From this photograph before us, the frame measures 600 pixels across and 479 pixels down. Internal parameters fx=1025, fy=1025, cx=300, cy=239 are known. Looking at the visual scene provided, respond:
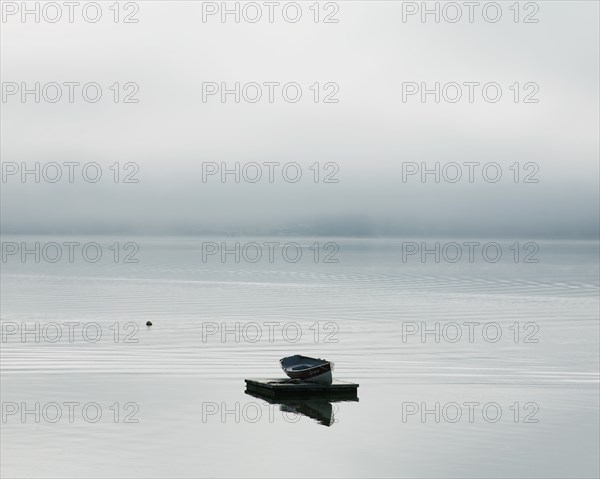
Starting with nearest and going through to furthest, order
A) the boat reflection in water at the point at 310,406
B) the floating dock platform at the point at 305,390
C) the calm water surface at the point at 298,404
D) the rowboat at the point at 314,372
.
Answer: the calm water surface at the point at 298,404 → the boat reflection in water at the point at 310,406 → the floating dock platform at the point at 305,390 → the rowboat at the point at 314,372

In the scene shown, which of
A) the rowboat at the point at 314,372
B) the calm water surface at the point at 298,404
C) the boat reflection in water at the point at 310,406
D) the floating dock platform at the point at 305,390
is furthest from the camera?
the rowboat at the point at 314,372

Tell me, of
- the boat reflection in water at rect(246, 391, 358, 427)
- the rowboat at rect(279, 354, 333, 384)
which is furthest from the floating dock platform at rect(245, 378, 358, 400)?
the rowboat at rect(279, 354, 333, 384)

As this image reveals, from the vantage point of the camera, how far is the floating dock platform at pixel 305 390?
51.6 metres

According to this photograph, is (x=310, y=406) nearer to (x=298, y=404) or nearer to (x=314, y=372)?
(x=298, y=404)

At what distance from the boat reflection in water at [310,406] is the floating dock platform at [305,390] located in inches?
8.0

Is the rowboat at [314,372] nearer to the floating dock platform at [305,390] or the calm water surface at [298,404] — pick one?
the floating dock platform at [305,390]

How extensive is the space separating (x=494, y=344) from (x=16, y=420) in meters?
40.7

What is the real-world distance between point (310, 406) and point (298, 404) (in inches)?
31.3

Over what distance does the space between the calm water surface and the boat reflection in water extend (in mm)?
140

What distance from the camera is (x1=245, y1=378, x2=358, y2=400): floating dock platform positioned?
51594mm

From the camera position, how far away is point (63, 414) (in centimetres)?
4609

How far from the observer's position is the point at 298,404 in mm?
50844

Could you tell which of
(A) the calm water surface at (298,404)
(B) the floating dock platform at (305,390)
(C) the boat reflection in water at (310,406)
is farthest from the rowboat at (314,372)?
(A) the calm water surface at (298,404)

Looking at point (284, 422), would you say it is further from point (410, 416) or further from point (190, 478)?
point (190, 478)
